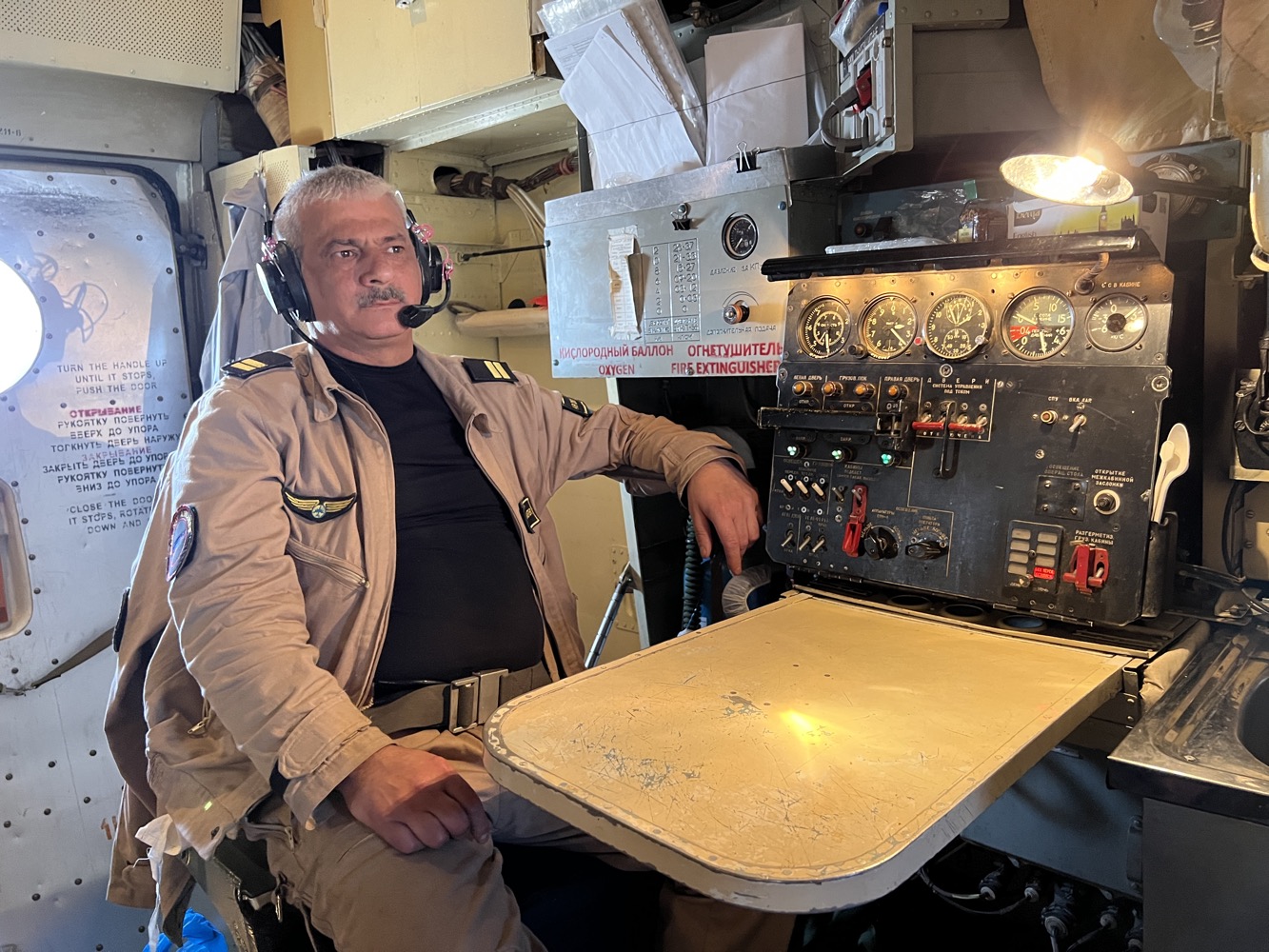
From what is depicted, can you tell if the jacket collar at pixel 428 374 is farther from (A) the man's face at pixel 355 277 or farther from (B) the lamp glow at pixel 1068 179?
(B) the lamp glow at pixel 1068 179

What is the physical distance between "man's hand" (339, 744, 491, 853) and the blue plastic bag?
1275 mm

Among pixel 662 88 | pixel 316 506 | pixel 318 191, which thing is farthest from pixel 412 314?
pixel 662 88

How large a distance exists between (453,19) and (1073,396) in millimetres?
1704

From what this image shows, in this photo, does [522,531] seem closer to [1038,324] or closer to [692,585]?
[692,585]

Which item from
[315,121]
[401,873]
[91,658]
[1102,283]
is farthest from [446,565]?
[91,658]

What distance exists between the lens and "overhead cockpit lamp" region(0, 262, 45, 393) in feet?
8.30

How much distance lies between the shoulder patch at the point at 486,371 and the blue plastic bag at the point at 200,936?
1.50m

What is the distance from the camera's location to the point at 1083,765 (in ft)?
4.48

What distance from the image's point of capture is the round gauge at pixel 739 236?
5.26 ft

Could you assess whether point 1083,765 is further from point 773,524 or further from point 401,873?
point 401,873

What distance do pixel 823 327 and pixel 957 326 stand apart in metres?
0.23

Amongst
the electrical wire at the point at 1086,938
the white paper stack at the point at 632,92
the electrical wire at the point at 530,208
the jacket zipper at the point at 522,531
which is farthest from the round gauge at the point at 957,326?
the electrical wire at the point at 530,208

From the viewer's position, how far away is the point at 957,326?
1319mm

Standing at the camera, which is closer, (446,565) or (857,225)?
(446,565)
